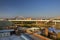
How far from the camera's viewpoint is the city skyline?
1567 mm

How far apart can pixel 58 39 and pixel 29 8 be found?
0.61 metres

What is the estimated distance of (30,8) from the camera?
1582 millimetres

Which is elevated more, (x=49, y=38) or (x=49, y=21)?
(x=49, y=21)

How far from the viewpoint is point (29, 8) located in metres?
1.58

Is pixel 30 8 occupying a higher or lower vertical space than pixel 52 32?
higher

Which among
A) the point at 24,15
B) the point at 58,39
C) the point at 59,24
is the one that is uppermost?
the point at 24,15

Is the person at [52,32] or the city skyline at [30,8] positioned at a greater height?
the city skyline at [30,8]

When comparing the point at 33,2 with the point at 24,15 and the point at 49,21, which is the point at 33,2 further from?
the point at 49,21

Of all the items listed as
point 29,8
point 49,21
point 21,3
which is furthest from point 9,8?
point 49,21

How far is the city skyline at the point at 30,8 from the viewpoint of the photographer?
157cm

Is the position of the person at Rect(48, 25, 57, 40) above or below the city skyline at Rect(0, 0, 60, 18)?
below

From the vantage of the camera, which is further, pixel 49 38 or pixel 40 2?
pixel 40 2

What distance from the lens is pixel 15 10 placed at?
1.58 metres

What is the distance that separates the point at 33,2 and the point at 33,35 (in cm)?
49
